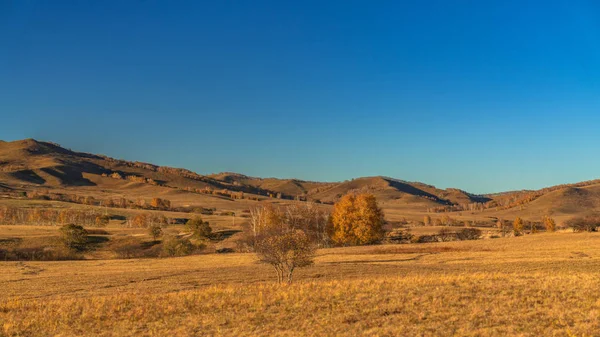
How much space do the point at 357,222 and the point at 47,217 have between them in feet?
381

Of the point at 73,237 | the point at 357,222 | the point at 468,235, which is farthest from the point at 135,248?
the point at 468,235

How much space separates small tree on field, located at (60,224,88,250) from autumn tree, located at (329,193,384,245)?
180 feet

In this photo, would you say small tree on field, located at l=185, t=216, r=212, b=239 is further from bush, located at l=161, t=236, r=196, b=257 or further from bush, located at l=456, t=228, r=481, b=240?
bush, located at l=456, t=228, r=481, b=240

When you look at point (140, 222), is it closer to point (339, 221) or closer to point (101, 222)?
point (101, 222)

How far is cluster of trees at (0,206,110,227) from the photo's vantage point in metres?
144

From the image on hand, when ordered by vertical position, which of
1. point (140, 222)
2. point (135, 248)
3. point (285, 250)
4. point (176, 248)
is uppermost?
point (285, 250)

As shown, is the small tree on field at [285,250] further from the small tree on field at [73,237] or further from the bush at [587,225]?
the bush at [587,225]

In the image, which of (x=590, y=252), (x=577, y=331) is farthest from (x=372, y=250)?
(x=577, y=331)

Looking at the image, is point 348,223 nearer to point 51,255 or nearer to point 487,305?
point 51,255

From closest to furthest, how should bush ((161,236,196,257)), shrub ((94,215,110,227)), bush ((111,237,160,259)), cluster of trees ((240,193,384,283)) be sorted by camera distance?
bush ((161,236,196,257)), bush ((111,237,160,259)), cluster of trees ((240,193,384,283)), shrub ((94,215,110,227))

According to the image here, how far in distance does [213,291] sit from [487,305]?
16387 millimetres

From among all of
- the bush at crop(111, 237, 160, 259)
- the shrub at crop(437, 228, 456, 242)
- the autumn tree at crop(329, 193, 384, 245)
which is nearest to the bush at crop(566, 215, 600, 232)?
the shrub at crop(437, 228, 456, 242)

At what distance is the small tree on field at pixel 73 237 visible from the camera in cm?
9069

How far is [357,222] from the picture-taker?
9600cm
